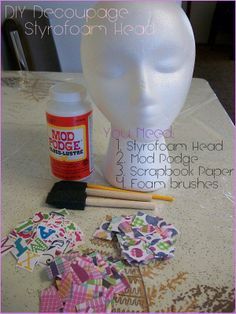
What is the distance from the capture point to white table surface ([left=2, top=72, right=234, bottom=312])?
39 cm

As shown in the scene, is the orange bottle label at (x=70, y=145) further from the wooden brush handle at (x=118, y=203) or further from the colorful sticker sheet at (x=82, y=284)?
the colorful sticker sheet at (x=82, y=284)

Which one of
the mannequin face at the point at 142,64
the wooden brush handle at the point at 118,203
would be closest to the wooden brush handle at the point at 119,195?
Answer: the wooden brush handle at the point at 118,203

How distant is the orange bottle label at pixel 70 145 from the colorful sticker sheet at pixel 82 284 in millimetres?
172

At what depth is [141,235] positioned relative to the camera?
46 centimetres


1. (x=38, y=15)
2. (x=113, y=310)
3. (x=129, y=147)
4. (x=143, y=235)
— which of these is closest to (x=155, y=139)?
(x=129, y=147)

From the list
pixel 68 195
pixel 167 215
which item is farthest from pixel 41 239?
pixel 167 215

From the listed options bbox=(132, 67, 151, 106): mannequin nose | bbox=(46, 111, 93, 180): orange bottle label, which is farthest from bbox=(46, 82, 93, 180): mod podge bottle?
bbox=(132, 67, 151, 106): mannequin nose

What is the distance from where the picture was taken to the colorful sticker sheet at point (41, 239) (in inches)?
17.2

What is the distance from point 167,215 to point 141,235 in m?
0.08

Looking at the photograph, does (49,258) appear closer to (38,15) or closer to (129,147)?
(129,147)

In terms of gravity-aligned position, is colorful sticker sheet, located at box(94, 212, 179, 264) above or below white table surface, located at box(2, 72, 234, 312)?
above

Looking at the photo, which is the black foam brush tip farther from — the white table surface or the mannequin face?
the mannequin face

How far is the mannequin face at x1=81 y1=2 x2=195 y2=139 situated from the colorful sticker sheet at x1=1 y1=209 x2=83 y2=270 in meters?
0.19

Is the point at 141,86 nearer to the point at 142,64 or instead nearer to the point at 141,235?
the point at 142,64
